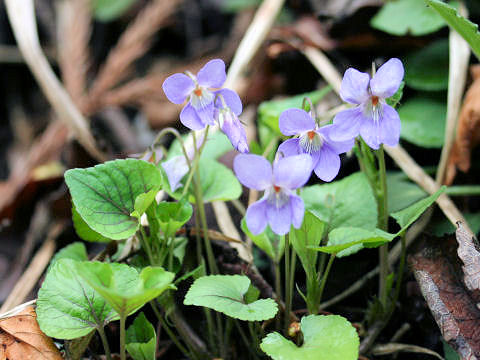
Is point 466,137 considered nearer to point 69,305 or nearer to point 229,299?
point 229,299

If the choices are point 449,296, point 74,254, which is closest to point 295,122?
point 449,296

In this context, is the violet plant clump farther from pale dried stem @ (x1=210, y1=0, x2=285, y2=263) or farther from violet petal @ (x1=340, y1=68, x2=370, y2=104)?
pale dried stem @ (x1=210, y1=0, x2=285, y2=263)

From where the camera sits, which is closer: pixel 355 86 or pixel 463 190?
pixel 355 86

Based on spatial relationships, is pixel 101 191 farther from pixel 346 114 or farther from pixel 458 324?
pixel 458 324

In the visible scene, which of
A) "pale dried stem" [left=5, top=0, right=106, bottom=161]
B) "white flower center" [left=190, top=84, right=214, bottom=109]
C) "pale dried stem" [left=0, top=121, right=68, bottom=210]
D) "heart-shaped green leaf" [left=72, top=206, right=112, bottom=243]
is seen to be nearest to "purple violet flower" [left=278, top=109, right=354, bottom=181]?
"white flower center" [left=190, top=84, right=214, bottom=109]

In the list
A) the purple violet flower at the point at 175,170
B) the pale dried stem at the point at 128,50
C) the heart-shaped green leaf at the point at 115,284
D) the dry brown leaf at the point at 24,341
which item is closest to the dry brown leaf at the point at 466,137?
the purple violet flower at the point at 175,170

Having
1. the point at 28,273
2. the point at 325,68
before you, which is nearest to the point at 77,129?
the point at 28,273
